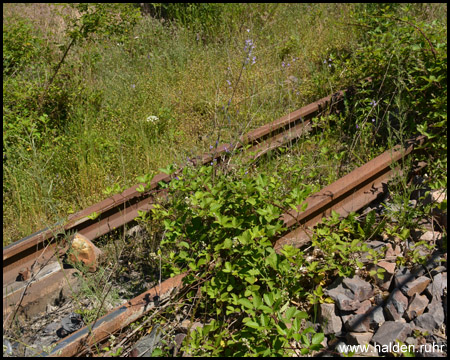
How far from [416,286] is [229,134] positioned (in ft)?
9.16

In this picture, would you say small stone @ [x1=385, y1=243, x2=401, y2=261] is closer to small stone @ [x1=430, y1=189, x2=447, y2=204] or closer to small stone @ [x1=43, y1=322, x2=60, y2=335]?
small stone @ [x1=430, y1=189, x2=447, y2=204]

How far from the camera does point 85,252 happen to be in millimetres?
3662

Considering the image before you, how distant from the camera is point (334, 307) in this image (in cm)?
295

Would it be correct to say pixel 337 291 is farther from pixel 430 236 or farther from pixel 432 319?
pixel 430 236

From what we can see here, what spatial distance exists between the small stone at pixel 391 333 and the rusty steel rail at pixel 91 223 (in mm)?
1946

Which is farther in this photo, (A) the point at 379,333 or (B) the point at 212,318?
(B) the point at 212,318

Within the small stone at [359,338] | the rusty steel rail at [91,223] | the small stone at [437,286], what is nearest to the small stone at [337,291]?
the small stone at [359,338]

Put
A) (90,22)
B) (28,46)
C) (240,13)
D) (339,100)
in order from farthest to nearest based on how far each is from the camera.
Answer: (240,13)
(28,46)
(90,22)
(339,100)

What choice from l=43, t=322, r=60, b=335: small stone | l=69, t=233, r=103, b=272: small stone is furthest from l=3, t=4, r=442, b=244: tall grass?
l=43, t=322, r=60, b=335: small stone

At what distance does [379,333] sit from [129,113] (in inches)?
166

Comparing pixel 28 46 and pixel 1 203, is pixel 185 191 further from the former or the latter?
pixel 28 46

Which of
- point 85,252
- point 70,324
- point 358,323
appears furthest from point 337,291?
point 85,252

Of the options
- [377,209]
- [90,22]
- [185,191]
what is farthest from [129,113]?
[377,209]

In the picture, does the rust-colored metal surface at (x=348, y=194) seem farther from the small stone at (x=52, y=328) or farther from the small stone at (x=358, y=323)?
the small stone at (x=52, y=328)
